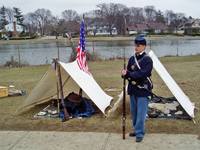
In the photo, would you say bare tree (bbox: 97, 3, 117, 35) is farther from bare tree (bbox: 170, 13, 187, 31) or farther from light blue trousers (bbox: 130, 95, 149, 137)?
light blue trousers (bbox: 130, 95, 149, 137)

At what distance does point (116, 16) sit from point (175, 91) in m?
83.8

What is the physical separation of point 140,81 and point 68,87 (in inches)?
147

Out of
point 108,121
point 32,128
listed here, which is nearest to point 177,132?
point 108,121

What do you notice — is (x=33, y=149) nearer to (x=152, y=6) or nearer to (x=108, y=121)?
(x=108, y=121)

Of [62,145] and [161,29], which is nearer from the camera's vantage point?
[62,145]

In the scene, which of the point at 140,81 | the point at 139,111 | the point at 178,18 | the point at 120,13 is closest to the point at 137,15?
the point at 120,13

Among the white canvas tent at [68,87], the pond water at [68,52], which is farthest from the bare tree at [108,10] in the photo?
the white canvas tent at [68,87]

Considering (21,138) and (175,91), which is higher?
(175,91)

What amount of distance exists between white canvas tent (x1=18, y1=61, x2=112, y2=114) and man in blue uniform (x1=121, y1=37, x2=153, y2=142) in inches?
62.3

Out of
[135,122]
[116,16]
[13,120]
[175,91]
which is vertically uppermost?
[116,16]

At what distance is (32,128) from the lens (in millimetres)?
5203

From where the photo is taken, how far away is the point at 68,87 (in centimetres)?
736

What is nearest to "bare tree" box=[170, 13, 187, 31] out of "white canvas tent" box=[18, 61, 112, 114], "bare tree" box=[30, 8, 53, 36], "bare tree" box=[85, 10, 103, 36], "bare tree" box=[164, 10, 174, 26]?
"bare tree" box=[164, 10, 174, 26]

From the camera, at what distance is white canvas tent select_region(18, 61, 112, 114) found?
5.75 m
